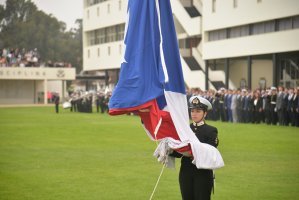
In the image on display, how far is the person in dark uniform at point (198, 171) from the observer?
24.0 feet

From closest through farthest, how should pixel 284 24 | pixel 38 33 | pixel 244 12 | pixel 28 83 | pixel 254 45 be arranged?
pixel 284 24, pixel 254 45, pixel 244 12, pixel 28 83, pixel 38 33

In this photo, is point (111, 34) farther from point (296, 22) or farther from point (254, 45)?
point (296, 22)

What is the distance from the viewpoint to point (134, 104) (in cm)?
758

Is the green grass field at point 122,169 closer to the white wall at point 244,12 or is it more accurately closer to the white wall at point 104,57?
the white wall at point 244,12

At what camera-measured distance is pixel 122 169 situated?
50.0 ft

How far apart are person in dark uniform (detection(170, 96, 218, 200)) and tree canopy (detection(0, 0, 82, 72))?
2920 inches

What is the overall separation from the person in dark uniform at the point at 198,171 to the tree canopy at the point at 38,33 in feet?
243

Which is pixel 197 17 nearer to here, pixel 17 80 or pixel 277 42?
pixel 277 42

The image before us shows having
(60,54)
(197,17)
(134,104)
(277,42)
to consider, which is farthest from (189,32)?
(60,54)

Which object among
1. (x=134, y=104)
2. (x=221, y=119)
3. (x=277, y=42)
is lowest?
(x=221, y=119)

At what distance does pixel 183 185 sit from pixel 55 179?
6.88m

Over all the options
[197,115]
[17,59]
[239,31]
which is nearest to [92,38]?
[17,59]

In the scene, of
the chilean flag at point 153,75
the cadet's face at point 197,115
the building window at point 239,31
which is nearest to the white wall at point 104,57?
the building window at point 239,31

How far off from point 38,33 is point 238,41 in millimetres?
66383
